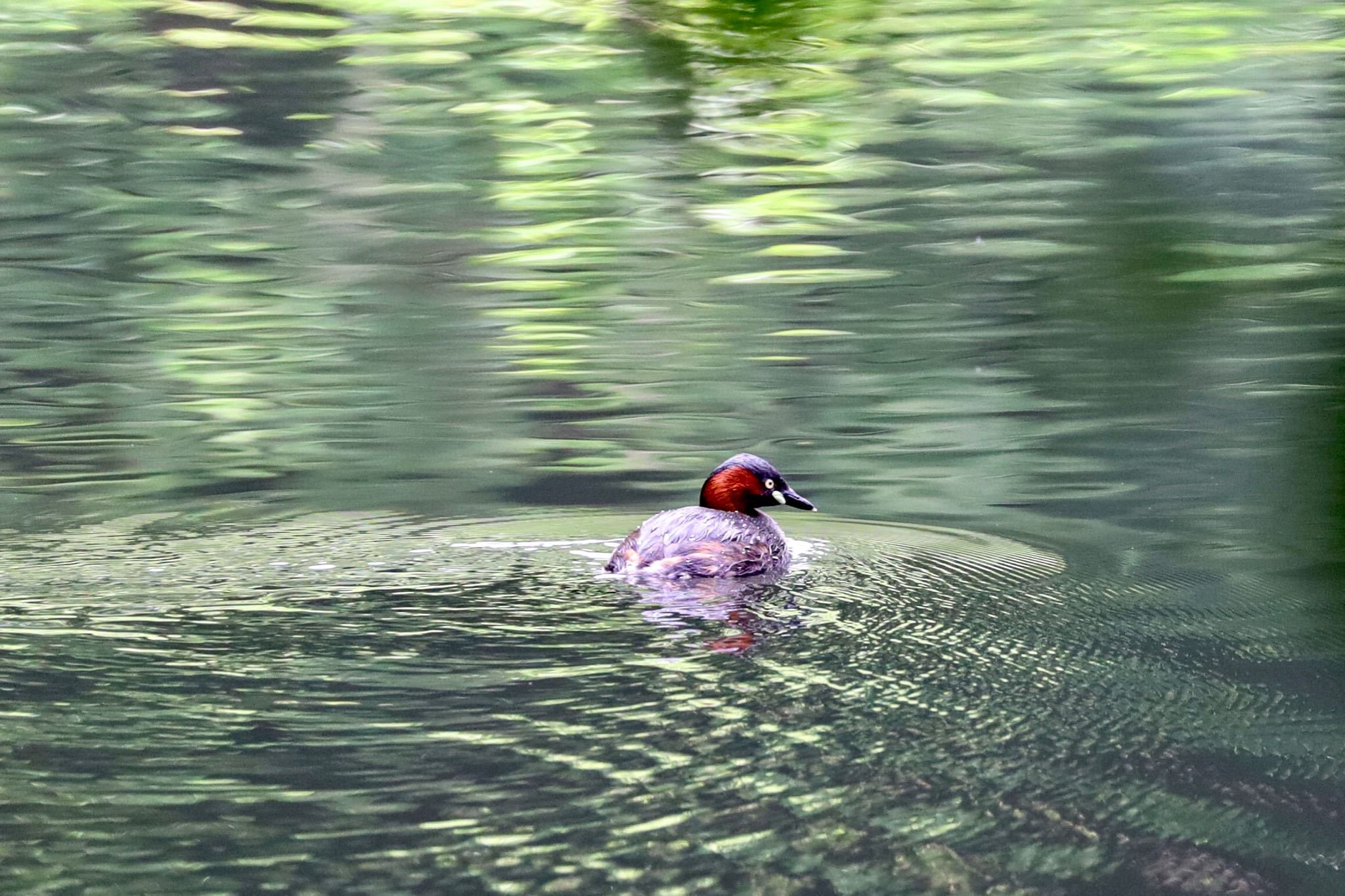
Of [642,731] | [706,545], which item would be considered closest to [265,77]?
[706,545]

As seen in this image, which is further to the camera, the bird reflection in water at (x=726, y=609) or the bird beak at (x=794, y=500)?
the bird beak at (x=794, y=500)

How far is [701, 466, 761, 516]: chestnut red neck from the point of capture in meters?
6.64

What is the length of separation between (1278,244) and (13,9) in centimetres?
1383

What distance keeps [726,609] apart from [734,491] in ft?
3.66

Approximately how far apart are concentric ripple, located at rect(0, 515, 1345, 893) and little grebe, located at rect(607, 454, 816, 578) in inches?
6.3

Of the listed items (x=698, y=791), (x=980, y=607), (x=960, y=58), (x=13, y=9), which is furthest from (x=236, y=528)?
(x=13, y=9)

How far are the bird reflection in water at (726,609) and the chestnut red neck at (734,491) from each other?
1.65ft

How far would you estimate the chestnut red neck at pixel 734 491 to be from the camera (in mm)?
6637

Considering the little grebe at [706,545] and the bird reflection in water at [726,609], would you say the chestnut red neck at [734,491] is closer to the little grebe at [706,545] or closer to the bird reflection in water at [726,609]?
the little grebe at [706,545]

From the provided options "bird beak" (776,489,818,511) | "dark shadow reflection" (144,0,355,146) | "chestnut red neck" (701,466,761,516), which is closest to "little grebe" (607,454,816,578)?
"chestnut red neck" (701,466,761,516)

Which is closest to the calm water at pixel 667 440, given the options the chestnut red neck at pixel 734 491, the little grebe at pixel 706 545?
the little grebe at pixel 706 545

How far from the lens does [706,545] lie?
6152 millimetres

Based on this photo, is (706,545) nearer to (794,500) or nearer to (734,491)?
(734,491)

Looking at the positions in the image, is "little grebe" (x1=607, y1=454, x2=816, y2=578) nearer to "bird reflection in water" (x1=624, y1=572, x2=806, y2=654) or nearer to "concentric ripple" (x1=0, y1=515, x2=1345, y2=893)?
"bird reflection in water" (x1=624, y1=572, x2=806, y2=654)
